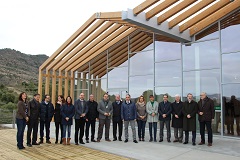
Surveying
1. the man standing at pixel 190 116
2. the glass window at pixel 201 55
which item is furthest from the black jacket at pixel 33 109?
the glass window at pixel 201 55

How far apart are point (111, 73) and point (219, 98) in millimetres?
6441

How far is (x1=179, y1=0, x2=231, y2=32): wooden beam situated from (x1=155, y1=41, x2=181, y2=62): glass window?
1113 mm

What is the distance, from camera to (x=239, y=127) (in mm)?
9047

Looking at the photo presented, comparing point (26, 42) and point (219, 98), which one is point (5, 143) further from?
point (26, 42)

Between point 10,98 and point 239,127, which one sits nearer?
point 239,127

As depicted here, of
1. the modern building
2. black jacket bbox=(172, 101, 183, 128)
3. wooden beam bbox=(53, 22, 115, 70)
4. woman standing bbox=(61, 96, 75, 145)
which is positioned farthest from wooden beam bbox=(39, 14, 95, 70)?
black jacket bbox=(172, 101, 183, 128)

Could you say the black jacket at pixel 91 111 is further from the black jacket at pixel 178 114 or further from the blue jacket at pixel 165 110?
the black jacket at pixel 178 114

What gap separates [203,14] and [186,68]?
2.38 metres

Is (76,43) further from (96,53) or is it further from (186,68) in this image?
(186,68)

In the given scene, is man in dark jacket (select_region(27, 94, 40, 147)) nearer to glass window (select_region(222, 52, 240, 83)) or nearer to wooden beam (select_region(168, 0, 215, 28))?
wooden beam (select_region(168, 0, 215, 28))

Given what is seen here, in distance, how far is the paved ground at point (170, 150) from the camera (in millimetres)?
6387

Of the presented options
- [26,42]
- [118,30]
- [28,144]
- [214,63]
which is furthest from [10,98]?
[26,42]

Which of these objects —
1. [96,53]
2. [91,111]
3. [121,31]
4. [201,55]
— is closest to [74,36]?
[96,53]

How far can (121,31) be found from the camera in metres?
12.2
